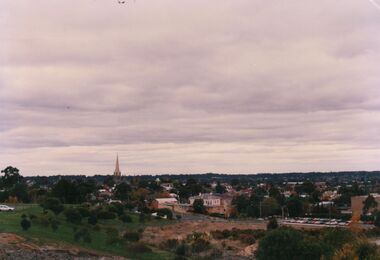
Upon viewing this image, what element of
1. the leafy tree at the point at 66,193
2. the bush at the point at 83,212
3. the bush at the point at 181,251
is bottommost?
the bush at the point at 181,251

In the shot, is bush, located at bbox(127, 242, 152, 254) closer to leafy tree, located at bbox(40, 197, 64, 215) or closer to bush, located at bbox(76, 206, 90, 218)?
bush, located at bbox(76, 206, 90, 218)

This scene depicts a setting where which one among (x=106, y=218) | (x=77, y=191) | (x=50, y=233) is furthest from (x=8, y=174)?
(x=50, y=233)

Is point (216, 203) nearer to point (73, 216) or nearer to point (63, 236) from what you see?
point (73, 216)

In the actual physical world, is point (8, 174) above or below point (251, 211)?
above

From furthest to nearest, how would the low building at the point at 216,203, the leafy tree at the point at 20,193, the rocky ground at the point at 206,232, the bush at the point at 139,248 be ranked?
the low building at the point at 216,203
the leafy tree at the point at 20,193
the rocky ground at the point at 206,232
the bush at the point at 139,248

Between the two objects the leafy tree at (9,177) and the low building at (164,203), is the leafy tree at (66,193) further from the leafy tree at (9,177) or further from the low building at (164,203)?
the low building at (164,203)

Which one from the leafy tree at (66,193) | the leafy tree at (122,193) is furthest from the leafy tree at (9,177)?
the leafy tree at (122,193)

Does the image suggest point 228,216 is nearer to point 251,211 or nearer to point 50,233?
point 251,211
